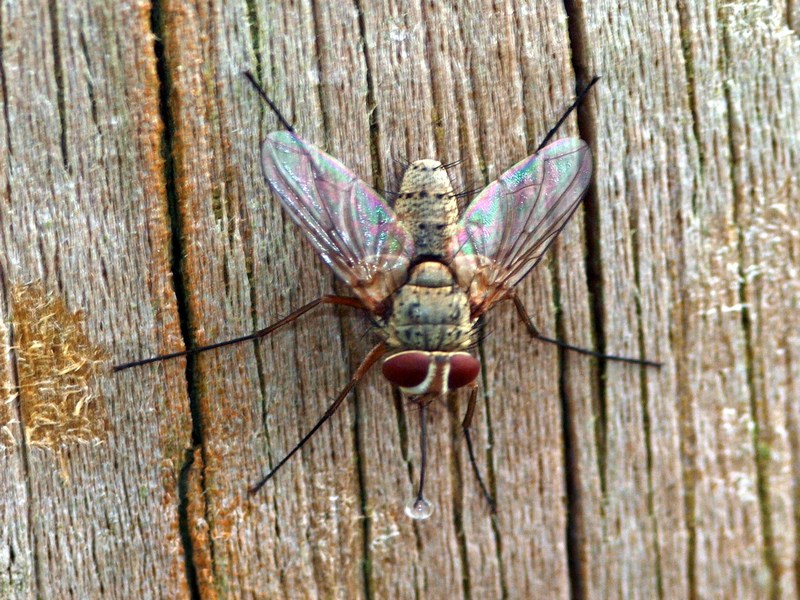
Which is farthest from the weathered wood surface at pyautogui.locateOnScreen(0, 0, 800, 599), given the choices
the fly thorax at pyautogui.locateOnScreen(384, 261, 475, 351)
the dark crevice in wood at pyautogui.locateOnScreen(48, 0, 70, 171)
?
the fly thorax at pyautogui.locateOnScreen(384, 261, 475, 351)

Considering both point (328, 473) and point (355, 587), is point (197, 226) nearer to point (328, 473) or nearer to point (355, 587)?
point (328, 473)

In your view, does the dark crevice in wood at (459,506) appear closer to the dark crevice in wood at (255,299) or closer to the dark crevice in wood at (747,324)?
the dark crevice in wood at (255,299)

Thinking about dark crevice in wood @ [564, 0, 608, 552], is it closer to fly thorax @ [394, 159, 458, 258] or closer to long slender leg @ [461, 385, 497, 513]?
long slender leg @ [461, 385, 497, 513]

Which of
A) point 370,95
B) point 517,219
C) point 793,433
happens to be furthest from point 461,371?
point 793,433

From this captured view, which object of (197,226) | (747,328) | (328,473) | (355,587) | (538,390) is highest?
(197,226)

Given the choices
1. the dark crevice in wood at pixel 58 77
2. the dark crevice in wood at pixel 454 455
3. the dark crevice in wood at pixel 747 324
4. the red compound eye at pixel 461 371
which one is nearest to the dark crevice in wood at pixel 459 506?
the dark crevice in wood at pixel 454 455

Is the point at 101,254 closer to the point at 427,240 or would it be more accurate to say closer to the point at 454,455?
the point at 427,240

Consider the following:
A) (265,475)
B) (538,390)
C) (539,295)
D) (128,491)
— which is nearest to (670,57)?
(539,295)
